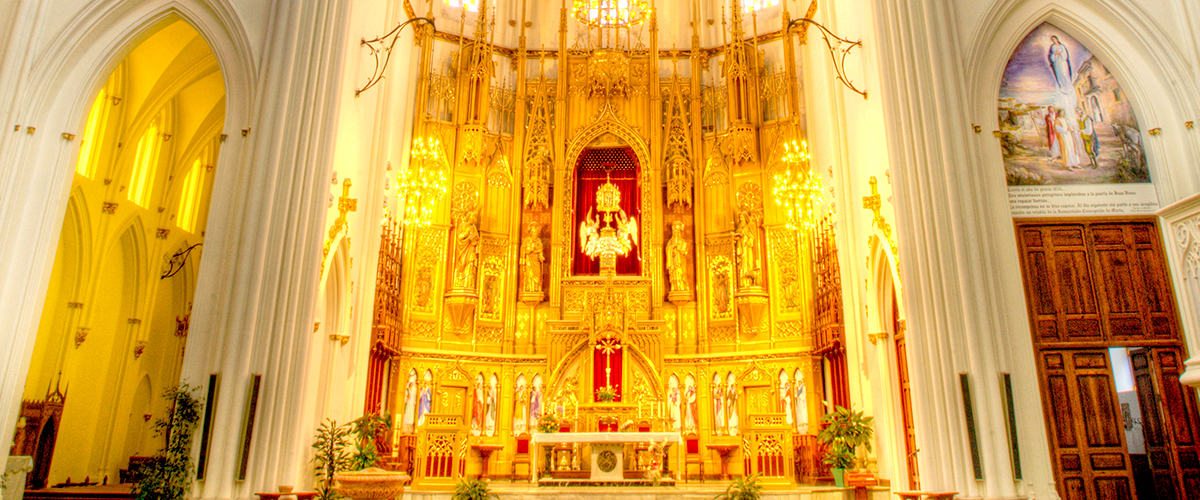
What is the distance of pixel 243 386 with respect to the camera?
Result: 9.38 metres

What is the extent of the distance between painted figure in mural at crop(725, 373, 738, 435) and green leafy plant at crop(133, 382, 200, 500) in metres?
11.9

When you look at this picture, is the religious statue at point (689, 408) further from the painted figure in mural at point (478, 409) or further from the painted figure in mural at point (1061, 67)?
the painted figure in mural at point (1061, 67)

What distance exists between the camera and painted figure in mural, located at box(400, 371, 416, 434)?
1656 cm

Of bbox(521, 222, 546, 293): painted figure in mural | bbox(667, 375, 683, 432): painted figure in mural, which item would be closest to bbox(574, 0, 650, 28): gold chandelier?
bbox(521, 222, 546, 293): painted figure in mural

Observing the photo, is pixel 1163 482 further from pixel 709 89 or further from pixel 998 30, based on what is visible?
pixel 709 89

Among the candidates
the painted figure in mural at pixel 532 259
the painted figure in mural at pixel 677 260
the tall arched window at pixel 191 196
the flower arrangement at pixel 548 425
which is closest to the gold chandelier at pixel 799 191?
the painted figure in mural at pixel 677 260

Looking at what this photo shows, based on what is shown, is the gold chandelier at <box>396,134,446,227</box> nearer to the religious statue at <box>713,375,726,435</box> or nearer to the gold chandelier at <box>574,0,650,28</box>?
the gold chandelier at <box>574,0,650,28</box>

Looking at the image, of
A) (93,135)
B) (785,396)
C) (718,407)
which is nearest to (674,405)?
(718,407)

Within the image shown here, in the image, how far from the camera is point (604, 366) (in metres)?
18.1

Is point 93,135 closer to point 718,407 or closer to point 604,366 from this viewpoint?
point 604,366

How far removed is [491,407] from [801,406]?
24.3 feet

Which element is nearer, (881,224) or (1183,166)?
(1183,166)

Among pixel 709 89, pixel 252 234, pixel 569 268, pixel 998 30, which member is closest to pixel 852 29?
pixel 998 30

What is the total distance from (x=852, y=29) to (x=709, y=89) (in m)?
6.08
